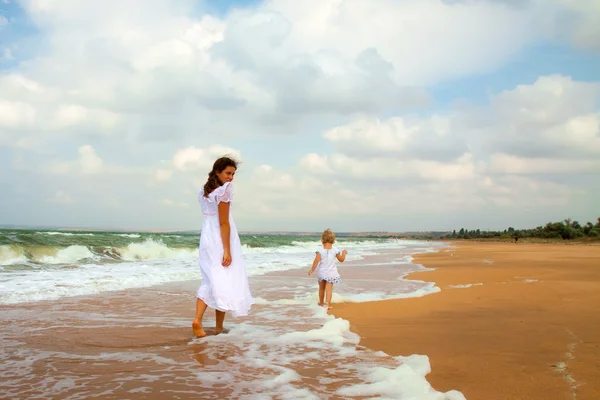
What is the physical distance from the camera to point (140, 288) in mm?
9711

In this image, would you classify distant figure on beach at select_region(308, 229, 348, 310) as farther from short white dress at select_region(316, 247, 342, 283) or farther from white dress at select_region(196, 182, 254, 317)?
white dress at select_region(196, 182, 254, 317)

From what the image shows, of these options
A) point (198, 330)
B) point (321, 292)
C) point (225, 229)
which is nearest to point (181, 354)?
point (198, 330)

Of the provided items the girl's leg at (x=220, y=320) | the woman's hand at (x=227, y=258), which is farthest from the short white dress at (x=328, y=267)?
the woman's hand at (x=227, y=258)

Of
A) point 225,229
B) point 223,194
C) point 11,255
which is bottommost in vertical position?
point 11,255

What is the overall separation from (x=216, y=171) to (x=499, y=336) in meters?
3.41

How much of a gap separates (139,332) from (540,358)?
4.01 m

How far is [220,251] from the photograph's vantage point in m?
5.02

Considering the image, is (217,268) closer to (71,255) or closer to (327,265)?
(327,265)

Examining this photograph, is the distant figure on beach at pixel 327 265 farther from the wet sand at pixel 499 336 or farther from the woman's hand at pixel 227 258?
the woman's hand at pixel 227 258

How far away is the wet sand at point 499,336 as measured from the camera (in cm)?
327

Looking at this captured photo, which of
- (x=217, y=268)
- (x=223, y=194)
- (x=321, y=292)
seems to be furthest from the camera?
(x=321, y=292)

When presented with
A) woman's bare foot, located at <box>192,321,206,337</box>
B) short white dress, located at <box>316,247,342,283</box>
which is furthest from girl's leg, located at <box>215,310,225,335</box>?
short white dress, located at <box>316,247,342,283</box>

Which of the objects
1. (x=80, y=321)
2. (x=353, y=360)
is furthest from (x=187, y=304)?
(x=353, y=360)

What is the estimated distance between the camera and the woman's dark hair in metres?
5.04
